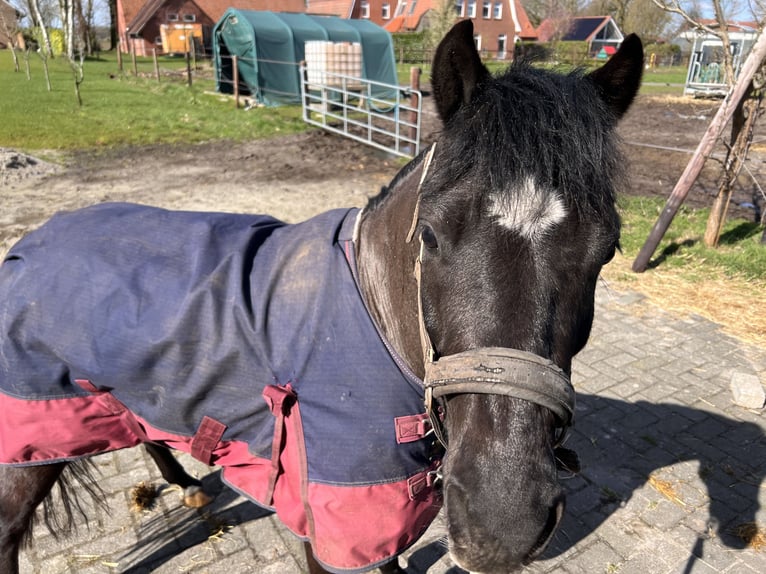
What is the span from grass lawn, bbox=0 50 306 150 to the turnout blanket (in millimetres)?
11685

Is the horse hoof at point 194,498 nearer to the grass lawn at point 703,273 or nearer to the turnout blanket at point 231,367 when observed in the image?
the turnout blanket at point 231,367

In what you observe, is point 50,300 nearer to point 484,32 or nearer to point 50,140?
point 50,140

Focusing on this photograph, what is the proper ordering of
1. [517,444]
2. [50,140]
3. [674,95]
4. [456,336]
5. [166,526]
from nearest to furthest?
[517,444] < [456,336] < [166,526] < [50,140] < [674,95]

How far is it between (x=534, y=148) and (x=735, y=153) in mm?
6149

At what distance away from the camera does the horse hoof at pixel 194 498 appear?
298 centimetres

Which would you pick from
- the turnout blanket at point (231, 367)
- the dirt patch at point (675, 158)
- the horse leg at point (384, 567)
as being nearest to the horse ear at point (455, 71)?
the turnout blanket at point (231, 367)

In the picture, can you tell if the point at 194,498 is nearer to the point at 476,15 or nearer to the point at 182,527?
the point at 182,527

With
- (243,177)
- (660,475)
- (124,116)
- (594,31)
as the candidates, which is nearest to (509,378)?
(660,475)

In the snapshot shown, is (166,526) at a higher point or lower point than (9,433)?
lower

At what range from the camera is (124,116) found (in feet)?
49.9

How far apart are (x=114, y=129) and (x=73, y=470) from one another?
13257mm

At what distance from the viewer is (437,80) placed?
1512 mm

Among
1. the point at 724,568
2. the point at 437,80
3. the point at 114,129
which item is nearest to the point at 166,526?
the point at 437,80

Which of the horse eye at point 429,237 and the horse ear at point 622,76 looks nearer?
the horse eye at point 429,237
